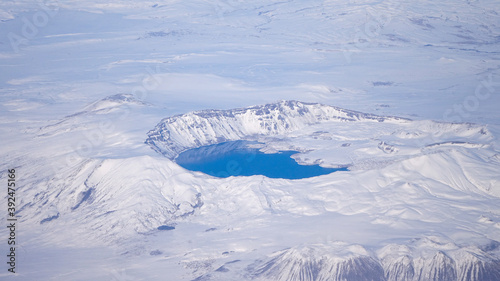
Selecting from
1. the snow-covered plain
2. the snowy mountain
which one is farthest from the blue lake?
the snow-covered plain

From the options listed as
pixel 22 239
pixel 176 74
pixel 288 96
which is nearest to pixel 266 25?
pixel 176 74

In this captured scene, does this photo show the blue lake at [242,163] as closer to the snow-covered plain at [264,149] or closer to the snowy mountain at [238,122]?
the snowy mountain at [238,122]

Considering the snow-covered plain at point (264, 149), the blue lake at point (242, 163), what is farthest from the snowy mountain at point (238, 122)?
the blue lake at point (242, 163)

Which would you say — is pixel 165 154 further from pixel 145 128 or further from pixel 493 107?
pixel 493 107

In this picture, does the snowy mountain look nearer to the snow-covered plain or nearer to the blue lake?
the snow-covered plain

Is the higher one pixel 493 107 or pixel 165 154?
pixel 165 154

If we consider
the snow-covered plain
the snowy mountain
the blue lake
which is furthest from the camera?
the snowy mountain
